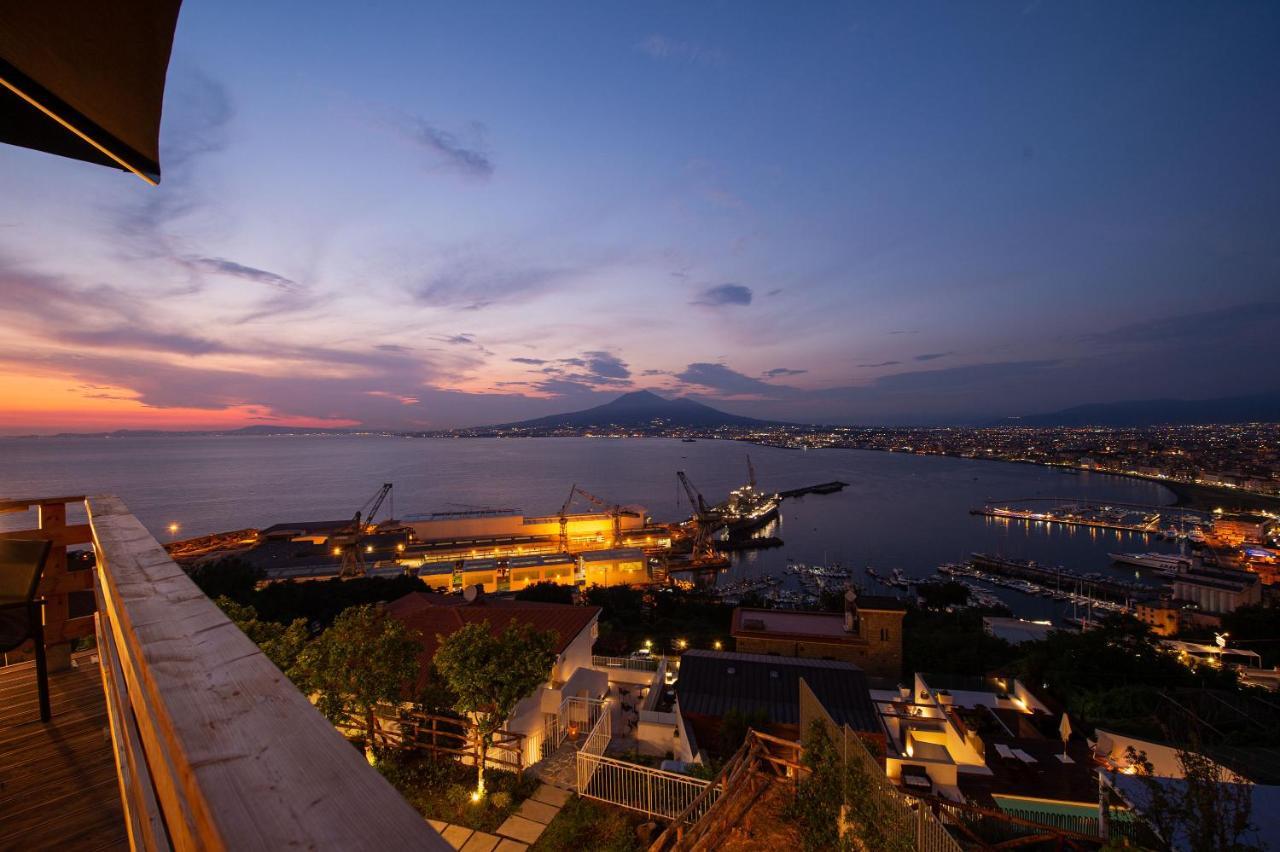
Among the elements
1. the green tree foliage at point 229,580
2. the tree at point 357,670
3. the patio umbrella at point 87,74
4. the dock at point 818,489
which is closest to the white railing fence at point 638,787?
the tree at point 357,670

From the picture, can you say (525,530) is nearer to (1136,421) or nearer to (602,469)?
(602,469)

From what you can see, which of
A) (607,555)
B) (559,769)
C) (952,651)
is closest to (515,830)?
(559,769)

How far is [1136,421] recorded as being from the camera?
17075cm

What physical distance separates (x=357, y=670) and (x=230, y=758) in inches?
159

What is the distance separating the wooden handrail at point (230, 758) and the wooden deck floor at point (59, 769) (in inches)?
16.3

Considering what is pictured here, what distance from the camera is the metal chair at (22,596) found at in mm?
1646

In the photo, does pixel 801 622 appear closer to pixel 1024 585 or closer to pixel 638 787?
pixel 638 787

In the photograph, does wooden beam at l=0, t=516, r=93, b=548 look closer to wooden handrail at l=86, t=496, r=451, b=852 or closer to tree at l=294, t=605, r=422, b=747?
tree at l=294, t=605, r=422, b=747

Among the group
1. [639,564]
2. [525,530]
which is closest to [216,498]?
[525,530]

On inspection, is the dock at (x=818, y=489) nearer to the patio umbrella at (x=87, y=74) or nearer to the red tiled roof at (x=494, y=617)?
the red tiled roof at (x=494, y=617)

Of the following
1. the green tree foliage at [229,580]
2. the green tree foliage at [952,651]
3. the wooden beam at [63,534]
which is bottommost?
the green tree foliage at [952,651]

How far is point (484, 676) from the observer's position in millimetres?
3908

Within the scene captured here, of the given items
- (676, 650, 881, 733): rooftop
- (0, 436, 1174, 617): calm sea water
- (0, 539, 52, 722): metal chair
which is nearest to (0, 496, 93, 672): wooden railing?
(0, 539, 52, 722): metal chair

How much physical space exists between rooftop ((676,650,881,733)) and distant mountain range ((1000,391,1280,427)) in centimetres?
20562
